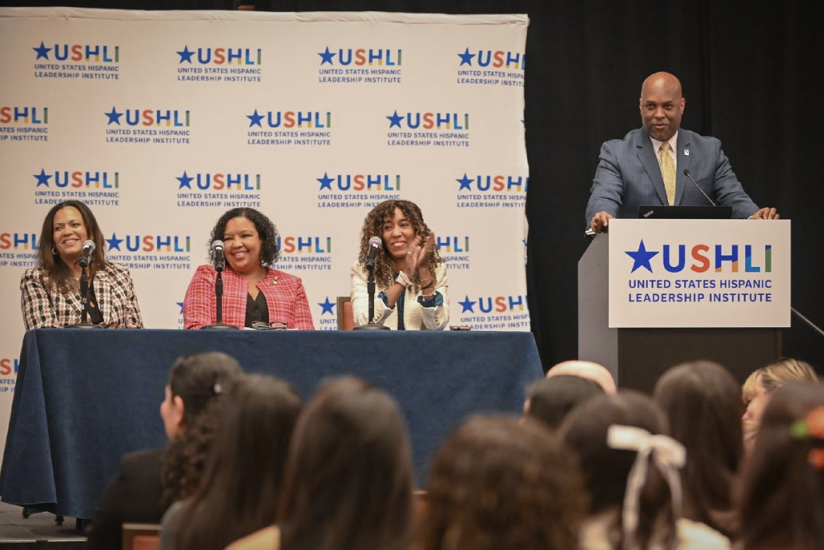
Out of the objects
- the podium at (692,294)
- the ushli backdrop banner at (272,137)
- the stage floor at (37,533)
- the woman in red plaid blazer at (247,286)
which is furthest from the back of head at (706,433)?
the ushli backdrop banner at (272,137)

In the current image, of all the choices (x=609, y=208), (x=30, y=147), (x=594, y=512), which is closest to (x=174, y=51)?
(x=30, y=147)

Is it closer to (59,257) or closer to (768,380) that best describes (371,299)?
(59,257)

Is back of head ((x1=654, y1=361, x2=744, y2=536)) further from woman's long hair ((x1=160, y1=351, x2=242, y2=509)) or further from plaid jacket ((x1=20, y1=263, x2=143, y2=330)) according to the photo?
plaid jacket ((x1=20, y1=263, x2=143, y2=330))

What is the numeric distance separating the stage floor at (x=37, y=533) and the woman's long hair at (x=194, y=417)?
1.95 m

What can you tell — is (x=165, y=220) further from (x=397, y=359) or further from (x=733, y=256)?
(x=733, y=256)

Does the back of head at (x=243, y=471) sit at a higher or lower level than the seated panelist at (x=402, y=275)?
lower

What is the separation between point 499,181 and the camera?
21.2 feet

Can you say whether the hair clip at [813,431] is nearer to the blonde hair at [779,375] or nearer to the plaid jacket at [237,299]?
the blonde hair at [779,375]

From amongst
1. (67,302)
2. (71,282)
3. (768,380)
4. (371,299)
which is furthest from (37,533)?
(768,380)

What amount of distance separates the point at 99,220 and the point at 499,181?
2.40 meters

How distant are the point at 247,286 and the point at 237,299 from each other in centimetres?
9

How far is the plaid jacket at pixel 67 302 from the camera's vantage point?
4828 mm

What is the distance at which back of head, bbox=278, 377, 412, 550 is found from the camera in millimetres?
1522

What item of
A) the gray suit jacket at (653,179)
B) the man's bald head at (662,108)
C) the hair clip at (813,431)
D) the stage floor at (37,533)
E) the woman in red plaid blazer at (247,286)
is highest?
the man's bald head at (662,108)
